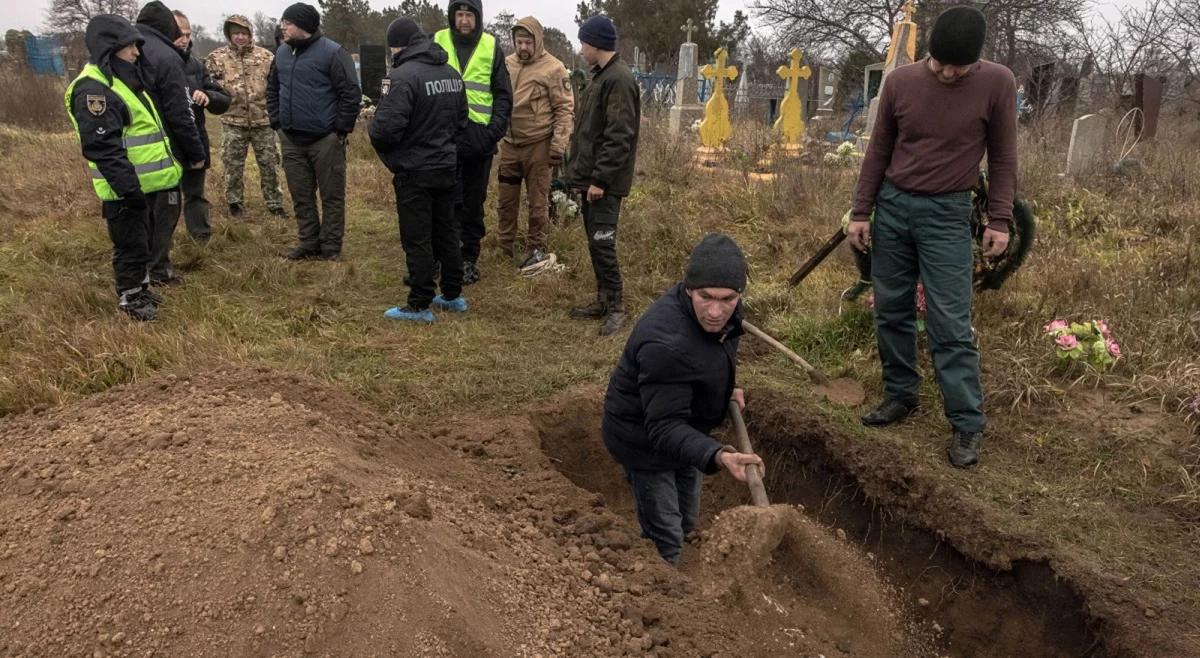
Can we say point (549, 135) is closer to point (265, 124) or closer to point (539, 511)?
point (265, 124)

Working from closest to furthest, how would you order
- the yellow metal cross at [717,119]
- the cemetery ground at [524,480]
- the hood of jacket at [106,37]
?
the cemetery ground at [524,480] → the hood of jacket at [106,37] → the yellow metal cross at [717,119]

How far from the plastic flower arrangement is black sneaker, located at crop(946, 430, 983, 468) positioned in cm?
95

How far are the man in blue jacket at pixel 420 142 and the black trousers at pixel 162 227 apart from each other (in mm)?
1541

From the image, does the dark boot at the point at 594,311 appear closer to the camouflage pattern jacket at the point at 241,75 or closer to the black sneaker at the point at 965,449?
the black sneaker at the point at 965,449

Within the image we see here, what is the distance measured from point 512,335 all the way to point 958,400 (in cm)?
275

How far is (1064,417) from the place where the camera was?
3.81 m

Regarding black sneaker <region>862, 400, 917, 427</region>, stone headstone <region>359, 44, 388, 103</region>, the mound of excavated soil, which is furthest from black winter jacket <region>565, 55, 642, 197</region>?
stone headstone <region>359, 44, 388, 103</region>

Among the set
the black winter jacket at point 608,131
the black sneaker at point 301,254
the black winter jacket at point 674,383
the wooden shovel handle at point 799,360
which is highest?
the black winter jacket at point 608,131

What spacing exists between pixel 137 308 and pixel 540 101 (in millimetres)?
3052

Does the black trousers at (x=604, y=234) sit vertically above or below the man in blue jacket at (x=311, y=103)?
below

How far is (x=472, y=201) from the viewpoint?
5.81 meters

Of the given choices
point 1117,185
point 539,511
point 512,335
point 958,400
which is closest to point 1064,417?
point 958,400

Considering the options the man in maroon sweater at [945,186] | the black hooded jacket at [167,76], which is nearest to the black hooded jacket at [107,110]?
the black hooded jacket at [167,76]

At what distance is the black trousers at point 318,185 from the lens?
6.00 meters
